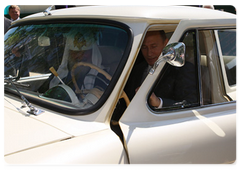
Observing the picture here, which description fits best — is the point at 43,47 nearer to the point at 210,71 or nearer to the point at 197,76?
the point at 197,76

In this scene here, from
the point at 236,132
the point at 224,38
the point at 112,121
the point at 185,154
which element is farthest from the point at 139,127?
the point at 224,38

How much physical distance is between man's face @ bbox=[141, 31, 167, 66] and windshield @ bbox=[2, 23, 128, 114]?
357 mm

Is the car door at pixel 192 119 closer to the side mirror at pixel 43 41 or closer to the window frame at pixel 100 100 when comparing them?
the window frame at pixel 100 100

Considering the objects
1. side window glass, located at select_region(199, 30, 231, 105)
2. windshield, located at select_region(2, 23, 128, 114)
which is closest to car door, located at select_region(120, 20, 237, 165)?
side window glass, located at select_region(199, 30, 231, 105)

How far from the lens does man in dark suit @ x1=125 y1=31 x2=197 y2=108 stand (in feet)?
5.75

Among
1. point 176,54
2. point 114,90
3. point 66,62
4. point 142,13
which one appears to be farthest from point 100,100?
point 142,13

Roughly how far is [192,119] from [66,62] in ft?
2.96

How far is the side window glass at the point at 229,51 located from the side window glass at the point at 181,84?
282mm

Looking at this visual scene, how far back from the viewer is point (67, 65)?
72.4 inches

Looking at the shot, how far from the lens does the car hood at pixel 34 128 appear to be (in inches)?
53.0

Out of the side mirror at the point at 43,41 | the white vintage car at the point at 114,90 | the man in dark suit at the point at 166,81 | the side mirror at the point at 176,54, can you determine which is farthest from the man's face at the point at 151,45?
the side mirror at the point at 43,41

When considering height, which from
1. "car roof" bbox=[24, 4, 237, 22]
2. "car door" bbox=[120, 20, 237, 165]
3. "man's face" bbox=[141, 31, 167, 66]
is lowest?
"car door" bbox=[120, 20, 237, 165]

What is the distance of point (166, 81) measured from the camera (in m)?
1.77

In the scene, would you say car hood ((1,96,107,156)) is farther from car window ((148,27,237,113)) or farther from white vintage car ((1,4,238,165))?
car window ((148,27,237,113))
